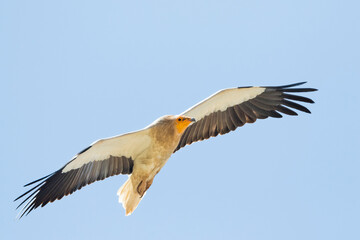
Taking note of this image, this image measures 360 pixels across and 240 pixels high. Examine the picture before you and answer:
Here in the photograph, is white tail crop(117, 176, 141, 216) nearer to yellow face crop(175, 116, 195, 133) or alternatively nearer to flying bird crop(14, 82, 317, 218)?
flying bird crop(14, 82, 317, 218)

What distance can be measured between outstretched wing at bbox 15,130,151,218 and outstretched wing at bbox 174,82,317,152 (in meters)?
1.01

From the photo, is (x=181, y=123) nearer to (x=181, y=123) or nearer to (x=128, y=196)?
(x=181, y=123)

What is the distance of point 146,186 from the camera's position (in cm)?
1009

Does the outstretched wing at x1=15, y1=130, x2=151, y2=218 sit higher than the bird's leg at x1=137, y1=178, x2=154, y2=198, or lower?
higher

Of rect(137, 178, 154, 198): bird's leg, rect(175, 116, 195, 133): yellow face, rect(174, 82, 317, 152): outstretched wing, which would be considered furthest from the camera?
rect(174, 82, 317, 152): outstretched wing

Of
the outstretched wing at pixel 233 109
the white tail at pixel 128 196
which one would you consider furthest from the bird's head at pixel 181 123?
the white tail at pixel 128 196

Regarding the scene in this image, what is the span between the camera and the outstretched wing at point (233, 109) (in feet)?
34.9

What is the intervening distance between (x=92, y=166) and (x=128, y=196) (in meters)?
0.84

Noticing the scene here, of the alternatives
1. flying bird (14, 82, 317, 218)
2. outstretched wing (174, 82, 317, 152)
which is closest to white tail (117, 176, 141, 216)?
flying bird (14, 82, 317, 218)

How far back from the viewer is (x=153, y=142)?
988 cm

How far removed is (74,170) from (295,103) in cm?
406

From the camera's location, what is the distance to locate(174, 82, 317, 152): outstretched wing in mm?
10633

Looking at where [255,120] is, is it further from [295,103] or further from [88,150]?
[88,150]

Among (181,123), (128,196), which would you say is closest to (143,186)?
(128,196)
